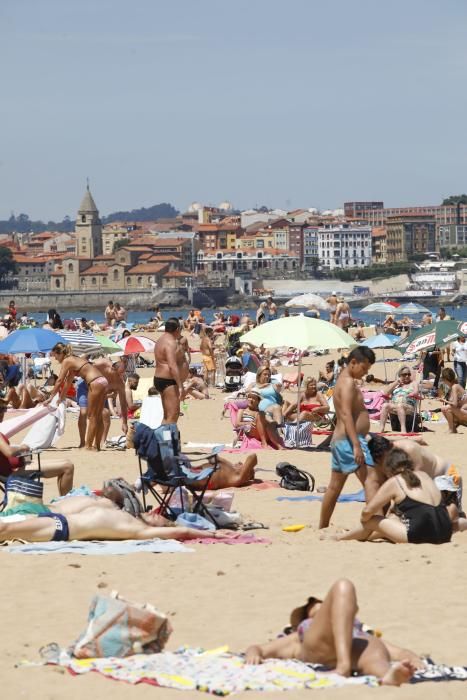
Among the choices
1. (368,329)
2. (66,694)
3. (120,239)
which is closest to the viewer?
(66,694)

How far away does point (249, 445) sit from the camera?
39.7 feet

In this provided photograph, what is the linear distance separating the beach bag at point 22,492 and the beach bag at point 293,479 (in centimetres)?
274

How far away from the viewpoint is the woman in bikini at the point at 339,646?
5000mm

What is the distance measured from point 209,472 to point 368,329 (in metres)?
26.5

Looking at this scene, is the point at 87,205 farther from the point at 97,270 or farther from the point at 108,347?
the point at 108,347

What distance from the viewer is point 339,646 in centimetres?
502

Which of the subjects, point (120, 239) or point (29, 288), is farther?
point (120, 239)

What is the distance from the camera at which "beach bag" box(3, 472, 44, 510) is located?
24.2ft

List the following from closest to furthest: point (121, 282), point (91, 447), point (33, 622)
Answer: point (33, 622) → point (91, 447) → point (121, 282)

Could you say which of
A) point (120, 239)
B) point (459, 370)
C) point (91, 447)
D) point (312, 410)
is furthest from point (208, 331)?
point (120, 239)

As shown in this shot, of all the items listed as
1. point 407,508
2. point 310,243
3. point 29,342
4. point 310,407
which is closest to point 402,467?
point 407,508

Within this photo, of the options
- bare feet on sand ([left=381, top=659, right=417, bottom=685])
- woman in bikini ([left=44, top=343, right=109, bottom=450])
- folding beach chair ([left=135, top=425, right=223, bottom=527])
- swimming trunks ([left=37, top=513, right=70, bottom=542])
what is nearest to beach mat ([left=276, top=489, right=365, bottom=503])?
folding beach chair ([left=135, top=425, right=223, bottom=527])

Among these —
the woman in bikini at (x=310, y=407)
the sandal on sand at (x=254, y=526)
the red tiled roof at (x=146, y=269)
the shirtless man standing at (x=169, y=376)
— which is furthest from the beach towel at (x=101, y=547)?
the red tiled roof at (x=146, y=269)

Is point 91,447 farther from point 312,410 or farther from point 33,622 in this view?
point 33,622
